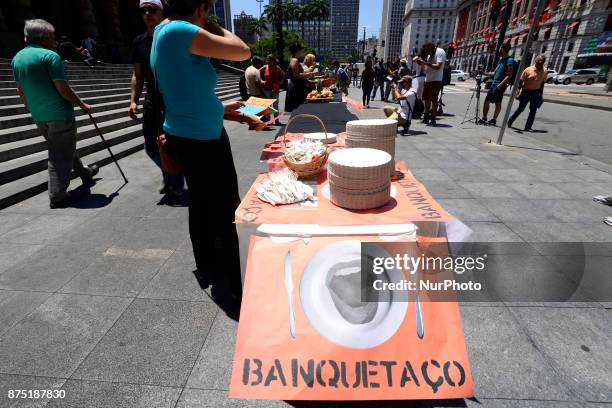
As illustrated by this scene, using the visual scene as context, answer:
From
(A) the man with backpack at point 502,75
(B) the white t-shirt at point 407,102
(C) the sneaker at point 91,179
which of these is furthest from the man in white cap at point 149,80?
(A) the man with backpack at point 502,75

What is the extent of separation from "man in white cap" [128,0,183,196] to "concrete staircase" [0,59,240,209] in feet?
6.40

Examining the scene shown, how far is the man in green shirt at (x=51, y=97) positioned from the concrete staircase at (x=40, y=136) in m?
0.76

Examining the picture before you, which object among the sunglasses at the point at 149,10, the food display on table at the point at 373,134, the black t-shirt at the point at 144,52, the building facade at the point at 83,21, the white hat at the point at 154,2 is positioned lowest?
the food display on table at the point at 373,134

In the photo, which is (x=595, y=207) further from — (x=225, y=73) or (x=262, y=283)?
(x=225, y=73)

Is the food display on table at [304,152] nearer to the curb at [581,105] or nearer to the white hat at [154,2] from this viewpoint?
the white hat at [154,2]

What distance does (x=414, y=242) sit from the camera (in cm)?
165

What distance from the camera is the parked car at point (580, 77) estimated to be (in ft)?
102

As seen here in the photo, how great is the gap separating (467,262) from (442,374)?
1453 mm

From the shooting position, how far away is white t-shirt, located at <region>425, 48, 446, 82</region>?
8093 mm

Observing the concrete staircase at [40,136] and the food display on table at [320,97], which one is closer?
the concrete staircase at [40,136]

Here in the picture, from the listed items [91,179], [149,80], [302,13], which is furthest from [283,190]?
[302,13]

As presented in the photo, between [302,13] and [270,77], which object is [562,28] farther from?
[270,77]

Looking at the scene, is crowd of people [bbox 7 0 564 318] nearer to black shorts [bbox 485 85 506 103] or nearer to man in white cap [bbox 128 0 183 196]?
man in white cap [bbox 128 0 183 196]

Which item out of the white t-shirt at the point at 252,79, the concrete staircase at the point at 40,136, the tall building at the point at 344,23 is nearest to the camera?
the concrete staircase at the point at 40,136
